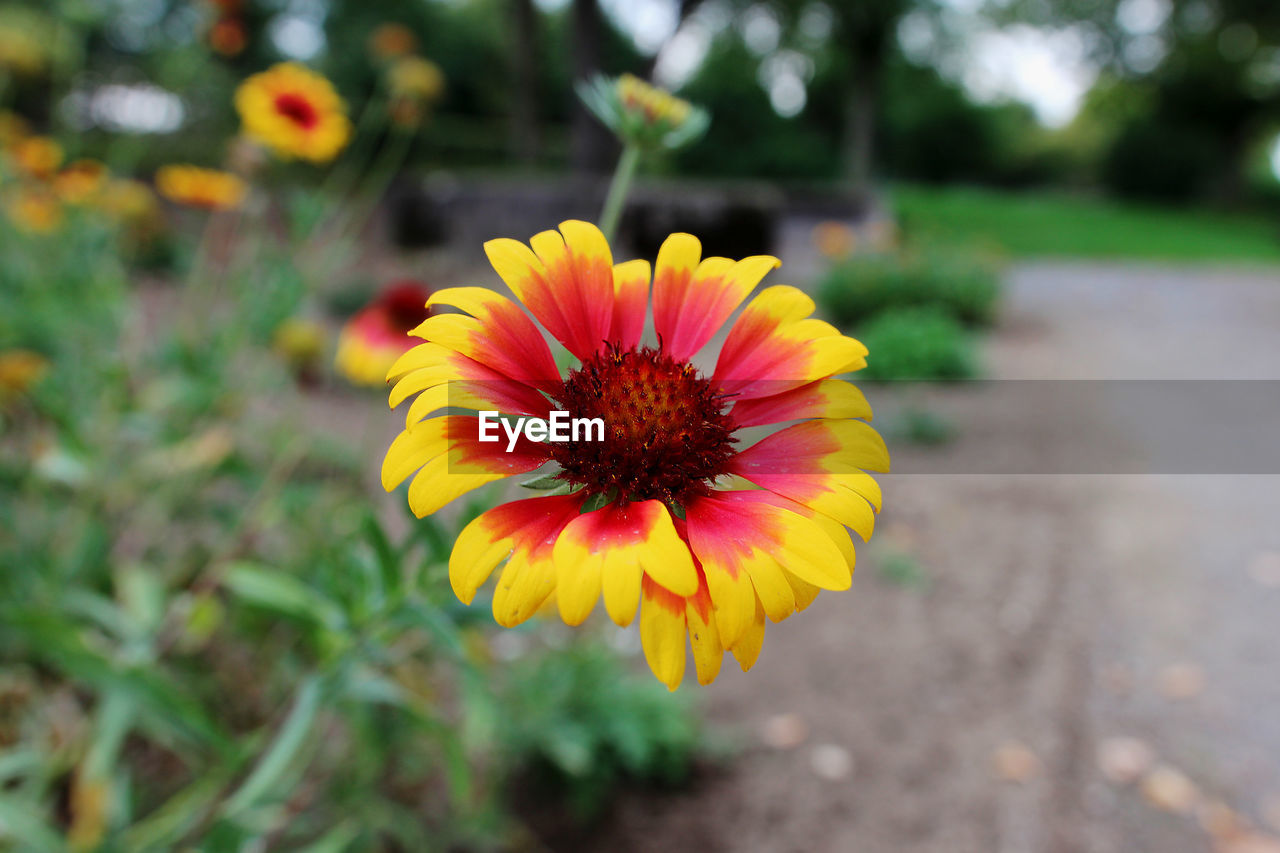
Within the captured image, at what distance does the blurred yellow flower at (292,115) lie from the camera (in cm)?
215

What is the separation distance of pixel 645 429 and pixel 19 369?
2106mm

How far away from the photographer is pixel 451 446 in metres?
0.59

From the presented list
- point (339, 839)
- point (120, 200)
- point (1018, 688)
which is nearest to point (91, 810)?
point (339, 839)

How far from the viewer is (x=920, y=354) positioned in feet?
16.9

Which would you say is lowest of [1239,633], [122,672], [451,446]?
[122,672]

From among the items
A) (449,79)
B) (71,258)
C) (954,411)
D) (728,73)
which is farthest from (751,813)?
(728,73)

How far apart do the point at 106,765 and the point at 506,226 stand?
27.2 ft

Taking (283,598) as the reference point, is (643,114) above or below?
above

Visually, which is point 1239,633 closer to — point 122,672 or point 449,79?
point 122,672

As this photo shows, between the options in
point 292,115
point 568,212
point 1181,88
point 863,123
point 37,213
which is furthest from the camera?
point 1181,88

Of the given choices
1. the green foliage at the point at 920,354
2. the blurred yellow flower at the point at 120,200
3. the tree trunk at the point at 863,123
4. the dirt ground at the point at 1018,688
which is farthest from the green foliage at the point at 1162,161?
the blurred yellow flower at the point at 120,200

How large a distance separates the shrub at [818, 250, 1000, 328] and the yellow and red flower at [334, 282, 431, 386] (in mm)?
5423

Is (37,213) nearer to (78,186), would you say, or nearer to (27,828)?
(78,186)

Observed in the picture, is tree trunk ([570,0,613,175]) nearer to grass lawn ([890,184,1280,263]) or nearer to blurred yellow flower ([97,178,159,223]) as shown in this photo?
grass lawn ([890,184,1280,263])
